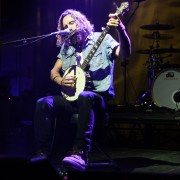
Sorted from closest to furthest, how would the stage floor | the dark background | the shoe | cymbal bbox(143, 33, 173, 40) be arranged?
the shoe < the stage floor < cymbal bbox(143, 33, 173, 40) < the dark background

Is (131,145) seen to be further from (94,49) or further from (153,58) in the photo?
(94,49)

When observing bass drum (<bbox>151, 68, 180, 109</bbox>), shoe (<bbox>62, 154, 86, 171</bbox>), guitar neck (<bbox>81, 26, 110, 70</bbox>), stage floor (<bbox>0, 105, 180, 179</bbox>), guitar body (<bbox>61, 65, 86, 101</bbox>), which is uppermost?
guitar neck (<bbox>81, 26, 110, 70</bbox>)

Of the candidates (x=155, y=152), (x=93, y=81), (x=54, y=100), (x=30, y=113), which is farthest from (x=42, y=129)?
(x=30, y=113)

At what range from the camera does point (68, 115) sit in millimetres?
3307

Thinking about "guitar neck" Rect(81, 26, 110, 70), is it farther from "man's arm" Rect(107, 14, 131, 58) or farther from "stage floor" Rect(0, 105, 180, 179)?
"stage floor" Rect(0, 105, 180, 179)

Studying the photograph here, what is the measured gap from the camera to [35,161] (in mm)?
1202

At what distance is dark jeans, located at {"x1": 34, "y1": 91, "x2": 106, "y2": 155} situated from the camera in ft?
9.91

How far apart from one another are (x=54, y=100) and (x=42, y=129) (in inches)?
10.6

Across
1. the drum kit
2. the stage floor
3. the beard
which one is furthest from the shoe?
the drum kit

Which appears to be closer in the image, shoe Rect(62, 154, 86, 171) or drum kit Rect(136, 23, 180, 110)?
shoe Rect(62, 154, 86, 171)

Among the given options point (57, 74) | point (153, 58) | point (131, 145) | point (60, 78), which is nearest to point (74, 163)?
point (60, 78)

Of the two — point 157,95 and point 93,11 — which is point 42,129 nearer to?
point 157,95

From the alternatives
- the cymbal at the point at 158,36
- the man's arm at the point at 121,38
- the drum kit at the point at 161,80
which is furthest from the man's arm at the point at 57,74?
the cymbal at the point at 158,36

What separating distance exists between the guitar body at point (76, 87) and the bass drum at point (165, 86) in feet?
6.94
